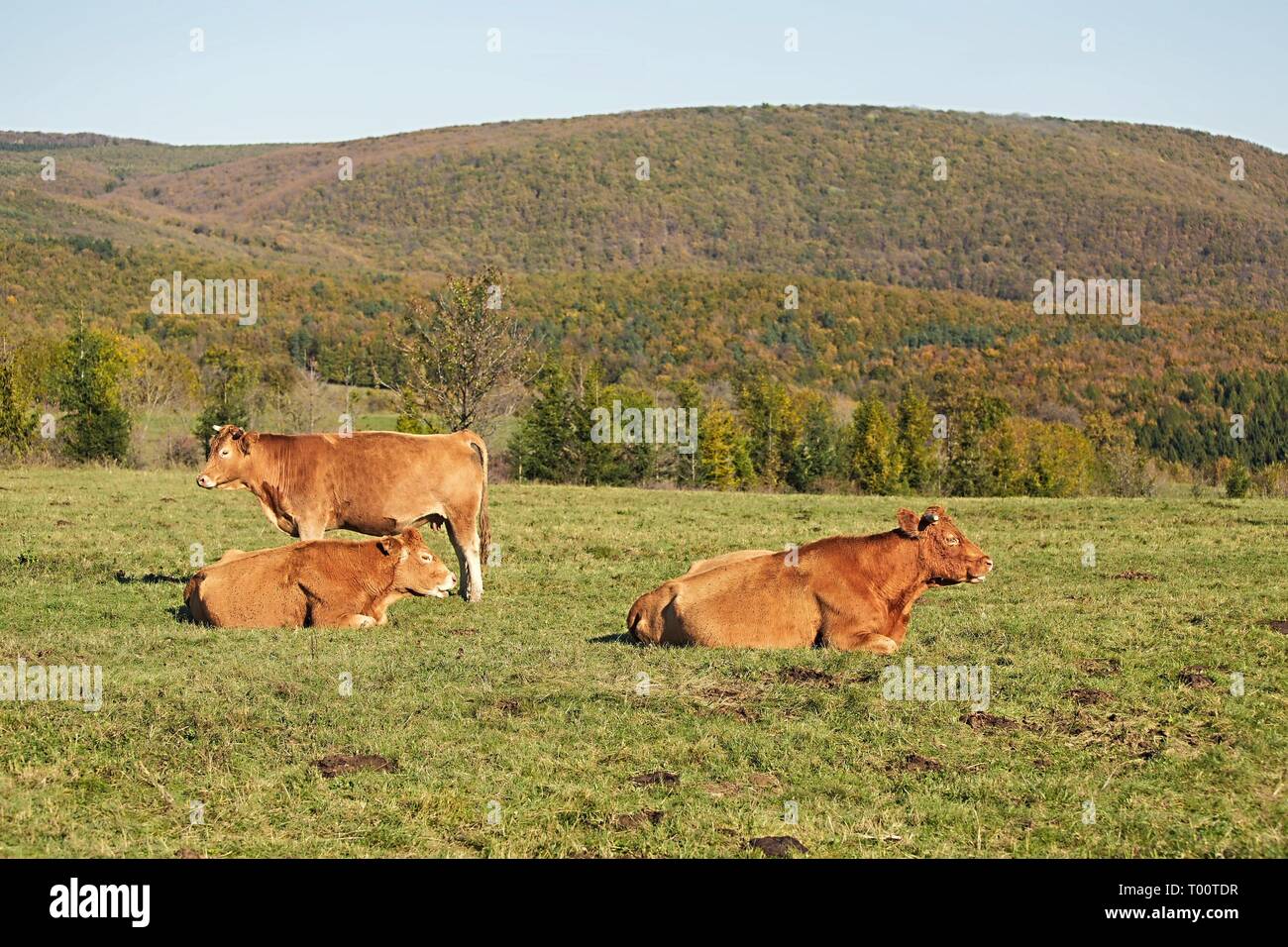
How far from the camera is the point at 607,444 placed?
197ft

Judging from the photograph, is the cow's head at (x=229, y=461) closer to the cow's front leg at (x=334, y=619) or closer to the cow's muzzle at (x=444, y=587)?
the cow's front leg at (x=334, y=619)

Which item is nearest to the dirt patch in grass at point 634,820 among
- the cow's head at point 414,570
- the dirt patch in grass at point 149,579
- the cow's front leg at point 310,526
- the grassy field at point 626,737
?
the grassy field at point 626,737

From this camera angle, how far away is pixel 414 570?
530 inches

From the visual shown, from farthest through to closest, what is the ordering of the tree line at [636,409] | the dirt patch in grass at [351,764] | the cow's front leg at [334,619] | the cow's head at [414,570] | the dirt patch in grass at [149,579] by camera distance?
the tree line at [636,409], the dirt patch in grass at [149,579], the cow's head at [414,570], the cow's front leg at [334,619], the dirt patch in grass at [351,764]

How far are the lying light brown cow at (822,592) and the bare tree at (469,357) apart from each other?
32.6 m

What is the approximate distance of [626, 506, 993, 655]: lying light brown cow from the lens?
37.5 feet

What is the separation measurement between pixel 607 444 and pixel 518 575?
4222 cm

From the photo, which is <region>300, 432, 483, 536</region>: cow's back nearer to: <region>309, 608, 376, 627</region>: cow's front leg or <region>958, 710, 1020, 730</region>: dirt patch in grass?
<region>309, 608, 376, 627</region>: cow's front leg

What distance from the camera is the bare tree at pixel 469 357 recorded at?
44.9 metres

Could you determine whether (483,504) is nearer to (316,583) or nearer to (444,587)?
(444,587)

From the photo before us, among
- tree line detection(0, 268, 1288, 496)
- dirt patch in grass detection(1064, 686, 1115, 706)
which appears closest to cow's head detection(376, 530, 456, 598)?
dirt patch in grass detection(1064, 686, 1115, 706)

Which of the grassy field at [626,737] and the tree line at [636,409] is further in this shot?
the tree line at [636,409]
